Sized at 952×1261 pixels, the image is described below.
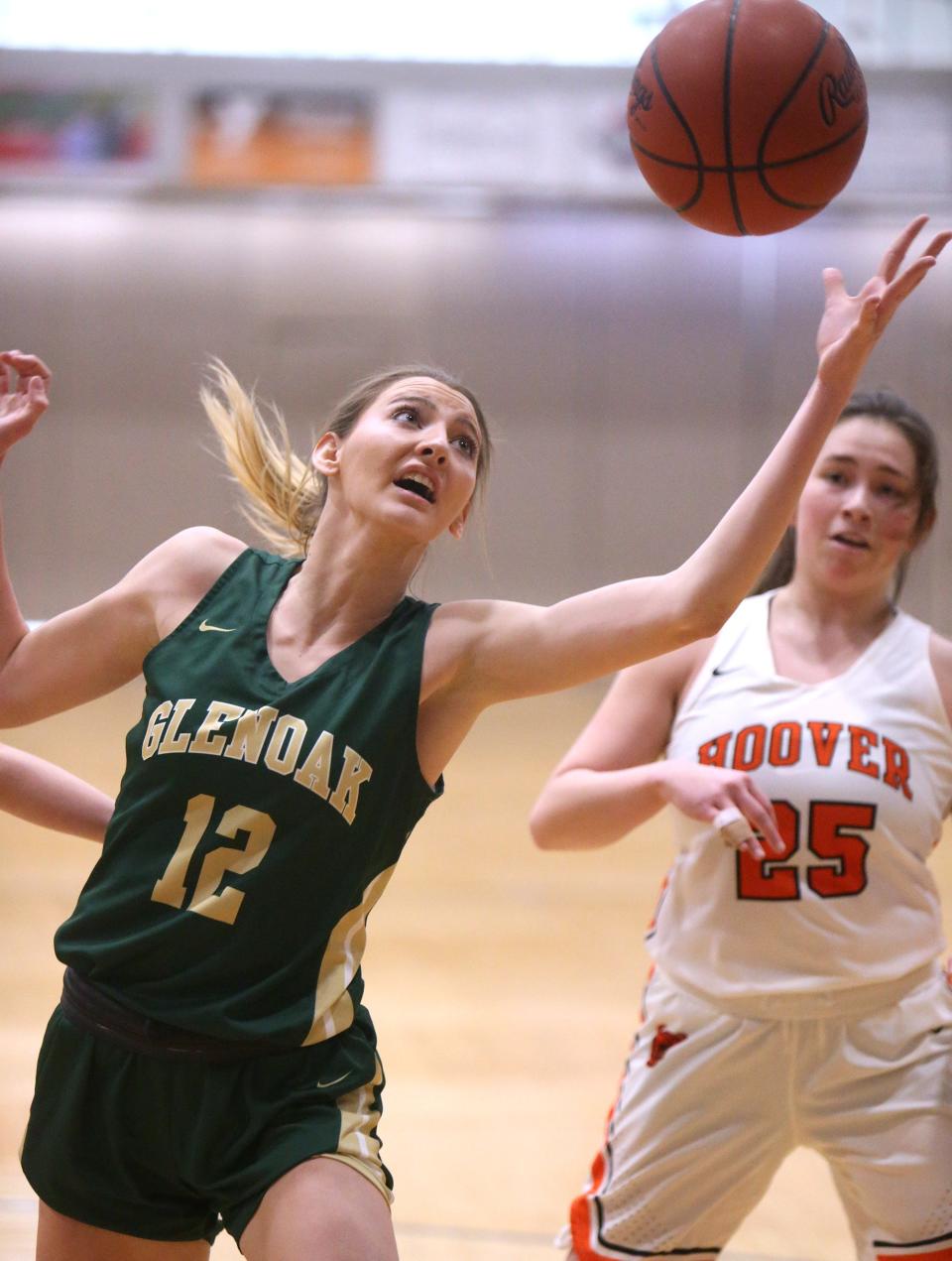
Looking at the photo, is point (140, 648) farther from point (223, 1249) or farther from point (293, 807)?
point (223, 1249)

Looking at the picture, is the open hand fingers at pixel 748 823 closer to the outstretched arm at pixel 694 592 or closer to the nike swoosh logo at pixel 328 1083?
the outstretched arm at pixel 694 592

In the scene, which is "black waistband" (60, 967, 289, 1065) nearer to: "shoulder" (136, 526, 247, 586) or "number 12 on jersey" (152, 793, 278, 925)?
"number 12 on jersey" (152, 793, 278, 925)

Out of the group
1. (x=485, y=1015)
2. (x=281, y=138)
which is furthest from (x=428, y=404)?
(x=281, y=138)

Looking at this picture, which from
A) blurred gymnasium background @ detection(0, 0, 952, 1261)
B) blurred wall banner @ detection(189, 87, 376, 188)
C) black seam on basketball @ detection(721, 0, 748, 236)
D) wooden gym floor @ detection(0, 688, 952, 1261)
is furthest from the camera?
blurred wall banner @ detection(189, 87, 376, 188)

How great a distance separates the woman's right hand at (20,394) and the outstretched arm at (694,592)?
2.58ft

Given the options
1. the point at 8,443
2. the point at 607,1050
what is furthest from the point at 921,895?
the point at 607,1050

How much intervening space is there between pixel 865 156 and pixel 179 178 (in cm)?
584

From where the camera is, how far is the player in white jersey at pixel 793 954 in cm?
253

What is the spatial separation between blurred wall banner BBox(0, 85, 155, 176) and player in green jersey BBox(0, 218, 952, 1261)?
11304mm

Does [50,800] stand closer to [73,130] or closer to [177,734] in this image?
[177,734]

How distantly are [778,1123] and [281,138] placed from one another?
11553 millimetres

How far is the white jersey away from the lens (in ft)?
8.54

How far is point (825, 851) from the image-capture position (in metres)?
2.62

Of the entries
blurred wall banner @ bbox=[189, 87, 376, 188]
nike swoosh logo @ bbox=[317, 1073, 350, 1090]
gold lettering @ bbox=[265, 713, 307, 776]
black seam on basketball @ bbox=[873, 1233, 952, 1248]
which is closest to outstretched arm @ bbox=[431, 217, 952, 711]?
gold lettering @ bbox=[265, 713, 307, 776]
